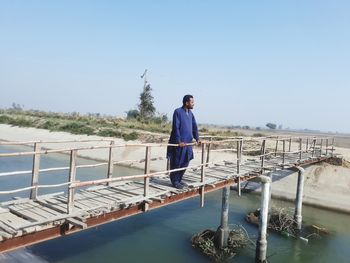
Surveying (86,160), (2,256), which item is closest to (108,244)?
(2,256)

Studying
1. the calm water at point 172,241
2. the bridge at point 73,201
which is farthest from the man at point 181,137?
the calm water at point 172,241

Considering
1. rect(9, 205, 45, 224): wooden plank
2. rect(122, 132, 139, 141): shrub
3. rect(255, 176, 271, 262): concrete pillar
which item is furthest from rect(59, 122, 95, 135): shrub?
rect(9, 205, 45, 224): wooden plank

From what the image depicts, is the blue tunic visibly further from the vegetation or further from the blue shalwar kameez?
the vegetation

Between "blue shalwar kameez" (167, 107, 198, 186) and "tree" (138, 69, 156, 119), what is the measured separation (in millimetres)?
48997

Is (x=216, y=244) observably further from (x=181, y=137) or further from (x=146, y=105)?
(x=146, y=105)

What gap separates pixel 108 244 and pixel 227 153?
60.2 feet

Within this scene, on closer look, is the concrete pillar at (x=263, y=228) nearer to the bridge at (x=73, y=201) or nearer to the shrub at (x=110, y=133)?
the bridge at (x=73, y=201)

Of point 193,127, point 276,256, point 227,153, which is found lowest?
point 276,256

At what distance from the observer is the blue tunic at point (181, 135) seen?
1026 centimetres

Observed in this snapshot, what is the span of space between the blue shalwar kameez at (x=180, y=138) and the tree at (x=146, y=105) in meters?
49.0

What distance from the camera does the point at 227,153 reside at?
102 feet

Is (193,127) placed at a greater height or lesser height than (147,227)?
Answer: greater

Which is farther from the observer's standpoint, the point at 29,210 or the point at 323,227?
the point at 323,227

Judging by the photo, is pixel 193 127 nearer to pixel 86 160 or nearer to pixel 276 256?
pixel 276 256
